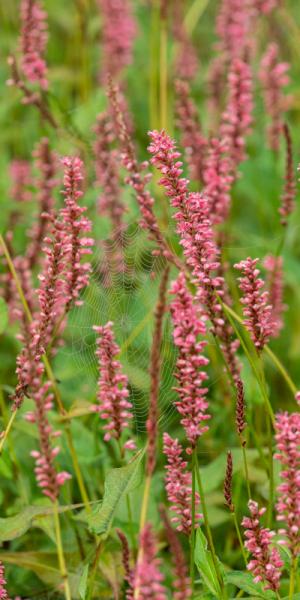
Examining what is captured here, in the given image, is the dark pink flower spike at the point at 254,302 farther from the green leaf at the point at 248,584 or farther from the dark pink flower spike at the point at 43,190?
the dark pink flower spike at the point at 43,190

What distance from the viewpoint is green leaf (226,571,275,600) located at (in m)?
2.02

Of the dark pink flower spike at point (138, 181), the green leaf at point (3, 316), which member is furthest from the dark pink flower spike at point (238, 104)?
the green leaf at point (3, 316)

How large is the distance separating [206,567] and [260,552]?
273mm

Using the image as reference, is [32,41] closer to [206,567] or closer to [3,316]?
[3,316]

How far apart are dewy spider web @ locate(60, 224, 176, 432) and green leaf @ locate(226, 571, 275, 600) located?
0.73m

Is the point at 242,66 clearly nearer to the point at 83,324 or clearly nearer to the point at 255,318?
the point at 83,324

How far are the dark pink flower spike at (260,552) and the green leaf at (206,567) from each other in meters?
0.16

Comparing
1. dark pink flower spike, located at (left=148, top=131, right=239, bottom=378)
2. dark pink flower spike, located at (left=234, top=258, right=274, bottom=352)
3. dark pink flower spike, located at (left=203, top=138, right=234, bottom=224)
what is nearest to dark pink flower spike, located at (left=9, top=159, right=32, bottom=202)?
dark pink flower spike, located at (left=203, top=138, right=234, bottom=224)

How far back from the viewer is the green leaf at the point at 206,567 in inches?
79.3

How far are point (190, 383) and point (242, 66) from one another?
1.71 m

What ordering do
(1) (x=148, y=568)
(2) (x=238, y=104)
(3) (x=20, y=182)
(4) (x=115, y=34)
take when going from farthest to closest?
(4) (x=115, y=34) < (3) (x=20, y=182) < (2) (x=238, y=104) < (1) (x=148, y=568)

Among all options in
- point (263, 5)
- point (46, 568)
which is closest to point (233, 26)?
point (263, 5)

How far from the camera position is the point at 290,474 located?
165cm

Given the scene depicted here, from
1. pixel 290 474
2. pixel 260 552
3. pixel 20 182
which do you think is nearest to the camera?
pixel 290 474
